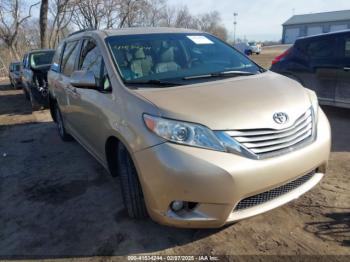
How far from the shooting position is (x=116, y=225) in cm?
328

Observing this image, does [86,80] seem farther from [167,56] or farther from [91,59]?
[167,56]

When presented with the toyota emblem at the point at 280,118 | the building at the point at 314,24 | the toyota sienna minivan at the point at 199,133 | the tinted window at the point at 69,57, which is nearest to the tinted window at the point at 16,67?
the tinted window at the point at 69,57

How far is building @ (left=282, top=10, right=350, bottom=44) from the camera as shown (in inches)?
2827

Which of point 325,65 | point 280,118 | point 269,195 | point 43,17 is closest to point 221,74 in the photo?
point 280,118

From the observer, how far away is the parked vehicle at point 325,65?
6.04 metres

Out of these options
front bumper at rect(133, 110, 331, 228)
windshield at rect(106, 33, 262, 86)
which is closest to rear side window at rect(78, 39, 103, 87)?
windshield at rect(106, 33, 262, 86)

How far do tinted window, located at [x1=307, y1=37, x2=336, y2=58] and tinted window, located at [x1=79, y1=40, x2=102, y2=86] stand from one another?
4352 millimetres

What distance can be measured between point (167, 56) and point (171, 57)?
0.05m

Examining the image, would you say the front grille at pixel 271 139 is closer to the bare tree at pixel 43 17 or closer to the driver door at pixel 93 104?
the driver door at pixel 93 104

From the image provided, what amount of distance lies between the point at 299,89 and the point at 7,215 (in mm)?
3236

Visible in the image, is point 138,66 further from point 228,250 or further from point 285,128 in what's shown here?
point 228,250

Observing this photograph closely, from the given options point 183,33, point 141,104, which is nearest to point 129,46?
point 183,33

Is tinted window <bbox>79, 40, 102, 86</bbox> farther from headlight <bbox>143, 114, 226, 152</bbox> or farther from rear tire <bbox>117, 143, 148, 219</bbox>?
headlight <bbox>143, 114, 226, 152</bbox>

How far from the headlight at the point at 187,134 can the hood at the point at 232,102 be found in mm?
45
